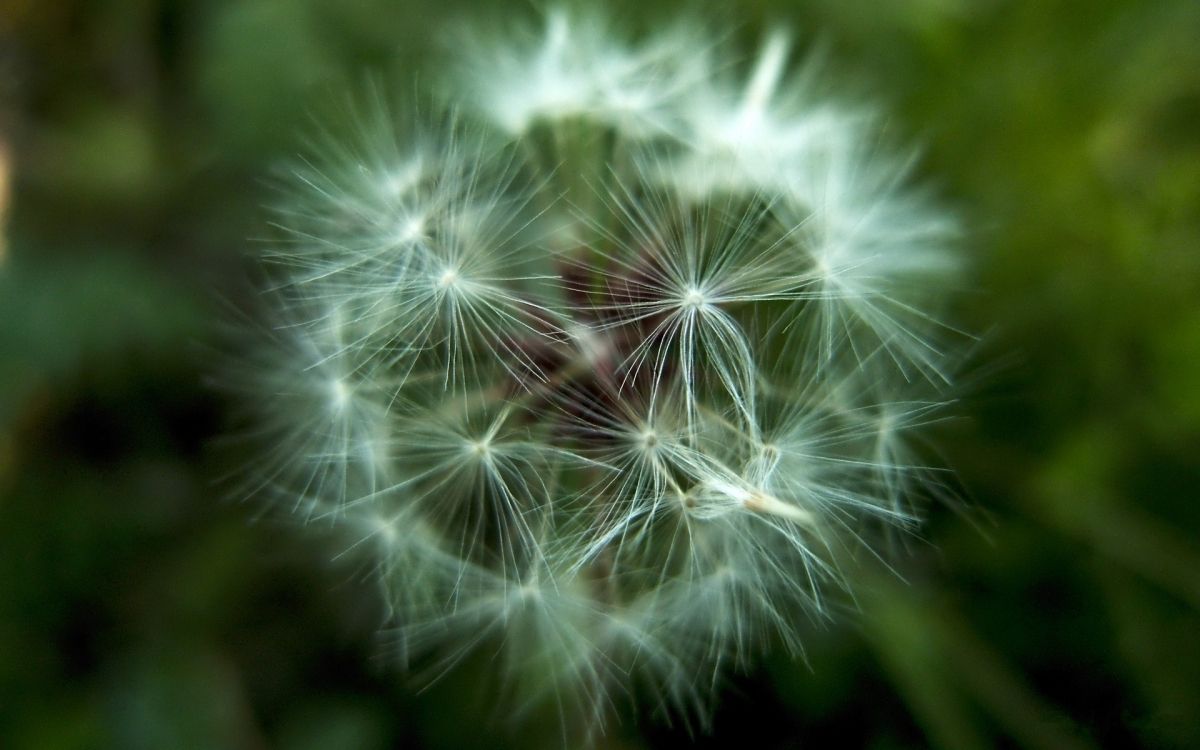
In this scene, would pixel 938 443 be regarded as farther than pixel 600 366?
Yes

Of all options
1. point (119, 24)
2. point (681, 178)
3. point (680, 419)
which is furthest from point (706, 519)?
point (119, 24)

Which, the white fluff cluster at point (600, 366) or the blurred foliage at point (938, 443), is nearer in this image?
the white fluff cluster at point (600, 366)

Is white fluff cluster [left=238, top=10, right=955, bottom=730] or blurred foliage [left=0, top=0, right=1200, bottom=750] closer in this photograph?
white fluff cluster [left=238, top=10, right=955, bottom=730]

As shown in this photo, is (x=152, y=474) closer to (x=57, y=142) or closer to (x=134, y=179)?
(x=134, y=179)
